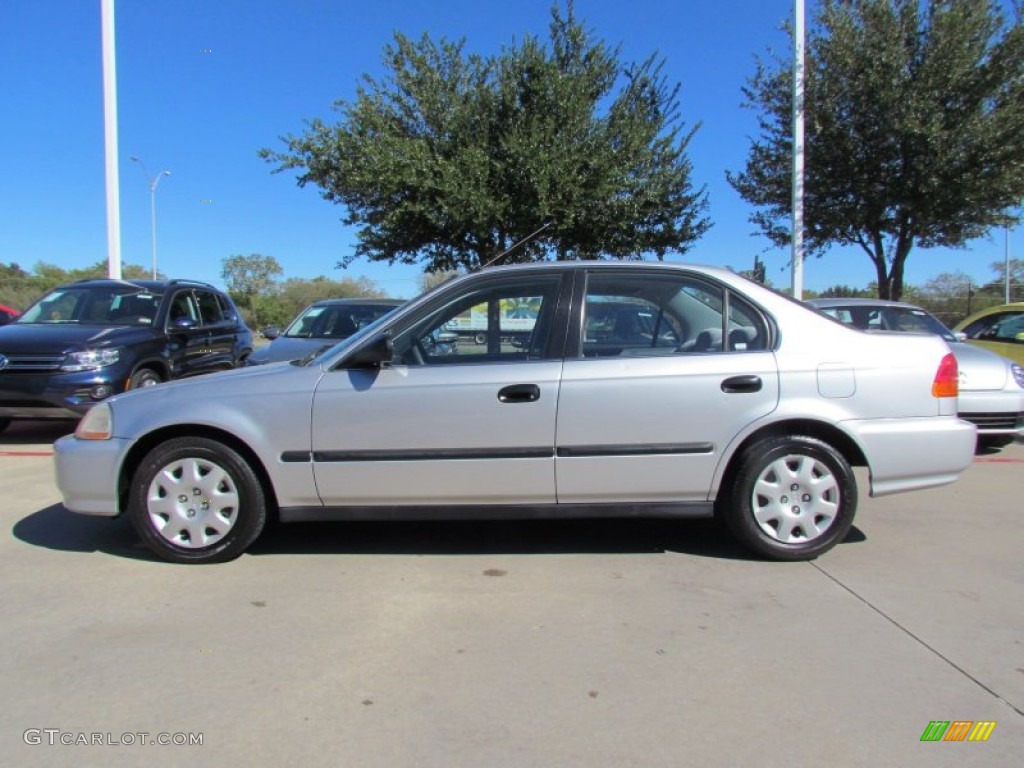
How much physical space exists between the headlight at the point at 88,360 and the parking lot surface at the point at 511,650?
9.62 ft

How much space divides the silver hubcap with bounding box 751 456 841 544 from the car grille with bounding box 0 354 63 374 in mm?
6788

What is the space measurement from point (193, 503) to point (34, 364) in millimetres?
4410

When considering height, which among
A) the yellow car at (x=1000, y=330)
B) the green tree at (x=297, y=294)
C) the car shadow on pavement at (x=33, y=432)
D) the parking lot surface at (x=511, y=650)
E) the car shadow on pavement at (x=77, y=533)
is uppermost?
the green tree at (x=297, y=294)

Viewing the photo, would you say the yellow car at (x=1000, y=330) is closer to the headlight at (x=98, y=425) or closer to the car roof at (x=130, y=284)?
the headlight at (x=98, y=425)

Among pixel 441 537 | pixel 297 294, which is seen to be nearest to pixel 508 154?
pixel 441 537

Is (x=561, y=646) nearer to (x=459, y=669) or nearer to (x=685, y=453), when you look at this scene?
(x=459, y=669)

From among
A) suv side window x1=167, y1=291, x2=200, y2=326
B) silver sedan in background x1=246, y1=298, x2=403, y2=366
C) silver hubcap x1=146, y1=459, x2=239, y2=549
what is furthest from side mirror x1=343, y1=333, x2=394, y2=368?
suv side window x1=167, y1=291, x2=200, y2=326

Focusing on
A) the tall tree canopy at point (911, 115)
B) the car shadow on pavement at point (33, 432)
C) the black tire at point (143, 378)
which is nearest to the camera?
the black tire at point (143, 378)

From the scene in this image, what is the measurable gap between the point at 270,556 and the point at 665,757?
2.74 metres

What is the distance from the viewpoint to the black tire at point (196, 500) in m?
3.94

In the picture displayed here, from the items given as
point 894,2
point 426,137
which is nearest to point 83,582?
point 426,137

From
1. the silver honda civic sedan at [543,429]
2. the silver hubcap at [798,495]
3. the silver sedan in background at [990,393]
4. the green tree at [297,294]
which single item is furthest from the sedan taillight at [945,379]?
the green tree at [297,294]

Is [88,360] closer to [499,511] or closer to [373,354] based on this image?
[373,354]

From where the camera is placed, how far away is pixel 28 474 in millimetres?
6266
